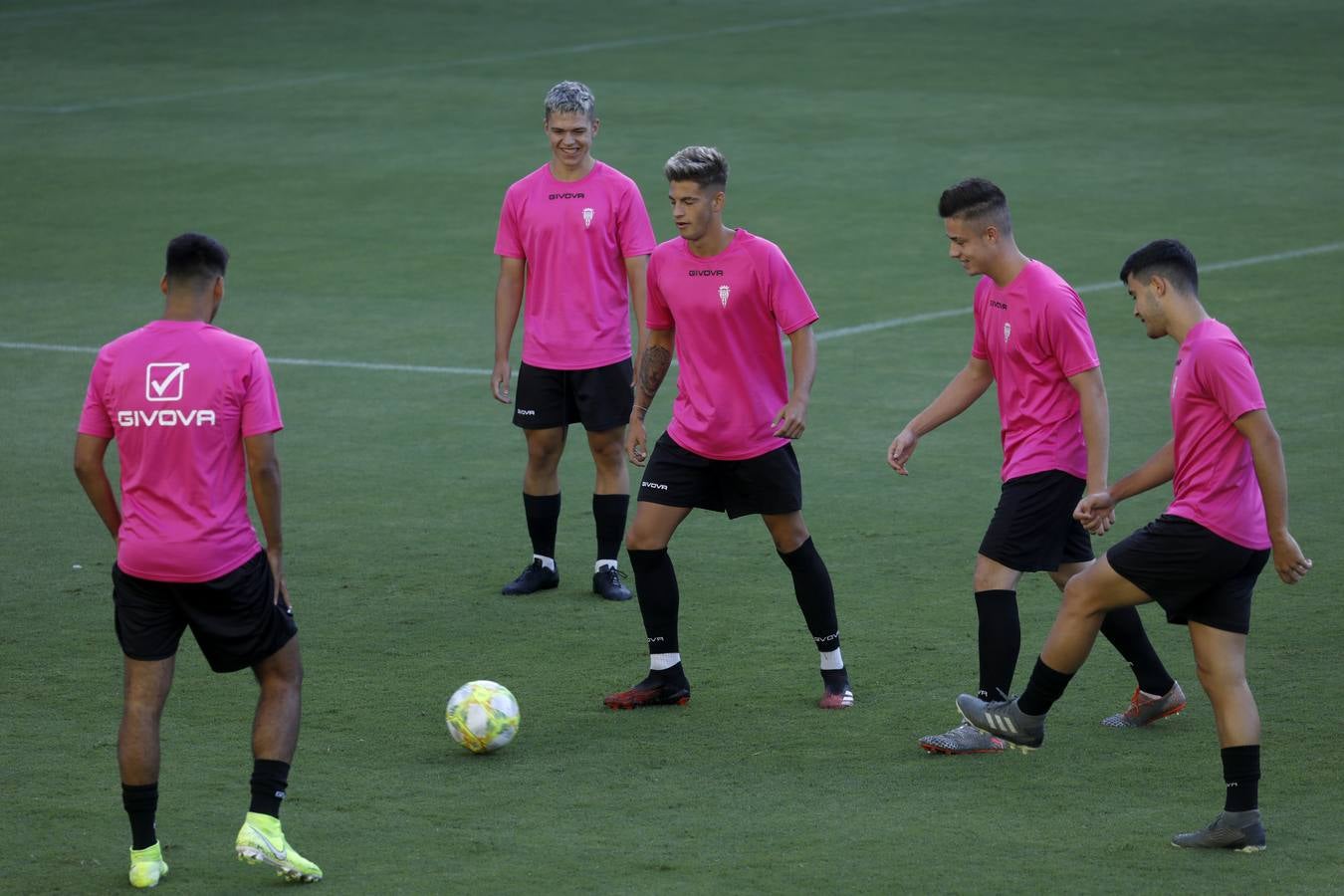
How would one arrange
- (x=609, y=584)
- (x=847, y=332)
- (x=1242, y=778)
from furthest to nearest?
1. (x=847, y=332)
2. (x=609, y=584)
3. (x=1242, y=778)

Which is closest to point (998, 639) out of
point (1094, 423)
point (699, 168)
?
point (1094, 423)

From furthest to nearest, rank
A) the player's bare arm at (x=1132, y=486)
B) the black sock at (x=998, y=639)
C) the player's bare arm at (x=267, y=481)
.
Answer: the black sock at (x=998, y=639) < the player's bare arm at (x=1132, y=486) < the player's bare arm at (x=267, y=481)

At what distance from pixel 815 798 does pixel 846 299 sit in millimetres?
10175

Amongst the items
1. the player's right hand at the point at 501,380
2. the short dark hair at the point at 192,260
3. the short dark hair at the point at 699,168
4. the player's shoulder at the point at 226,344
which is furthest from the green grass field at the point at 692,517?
the short dark hair at the point at 699,168

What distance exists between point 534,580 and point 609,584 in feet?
1.24

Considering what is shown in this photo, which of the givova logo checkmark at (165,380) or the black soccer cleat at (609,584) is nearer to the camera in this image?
the givova logo checkmark at (165,380)

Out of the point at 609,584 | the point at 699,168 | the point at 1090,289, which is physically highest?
the point at 1090,289

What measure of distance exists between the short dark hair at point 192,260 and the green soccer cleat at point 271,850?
1657 mm

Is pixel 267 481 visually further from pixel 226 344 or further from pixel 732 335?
pixel 732 335

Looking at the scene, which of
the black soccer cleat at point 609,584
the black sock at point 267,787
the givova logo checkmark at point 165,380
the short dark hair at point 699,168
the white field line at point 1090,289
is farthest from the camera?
the white field line at point 1090,289

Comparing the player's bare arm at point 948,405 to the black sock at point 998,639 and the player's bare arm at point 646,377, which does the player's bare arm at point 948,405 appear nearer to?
the black sock at point 998,639

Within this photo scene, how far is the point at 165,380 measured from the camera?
5879mm

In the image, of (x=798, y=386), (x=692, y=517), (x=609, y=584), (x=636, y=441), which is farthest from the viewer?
(x=692, y=517)

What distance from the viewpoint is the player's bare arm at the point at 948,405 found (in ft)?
24.6
